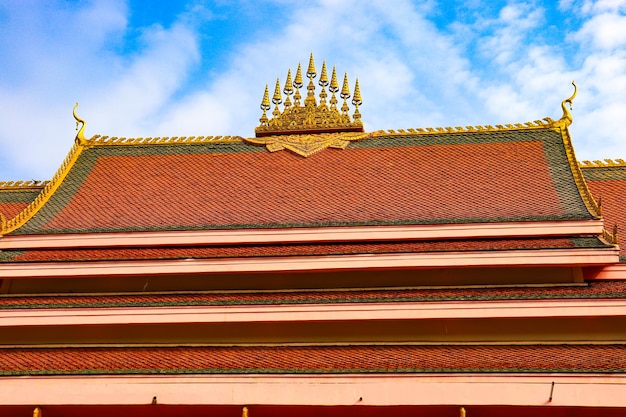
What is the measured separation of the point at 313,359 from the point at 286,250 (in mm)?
2783

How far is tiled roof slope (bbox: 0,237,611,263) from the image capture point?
47.1 feet

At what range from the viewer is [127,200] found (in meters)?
17.6

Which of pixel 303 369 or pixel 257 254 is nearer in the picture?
pixel 303 369

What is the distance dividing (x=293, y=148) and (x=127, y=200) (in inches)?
166

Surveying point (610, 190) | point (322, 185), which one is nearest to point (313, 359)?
point (322, 185)

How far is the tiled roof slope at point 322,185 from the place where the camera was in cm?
1595

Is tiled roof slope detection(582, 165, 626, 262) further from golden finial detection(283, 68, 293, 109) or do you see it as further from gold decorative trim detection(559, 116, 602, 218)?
golden finial detection(283, 68, 293, 109)

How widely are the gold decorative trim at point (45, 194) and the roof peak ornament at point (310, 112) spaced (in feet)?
14.8

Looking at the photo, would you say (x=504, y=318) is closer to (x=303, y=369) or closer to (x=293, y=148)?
(x=303, y=369)

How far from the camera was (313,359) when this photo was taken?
12.9 metres

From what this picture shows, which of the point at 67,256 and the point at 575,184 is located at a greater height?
the point at 575,184

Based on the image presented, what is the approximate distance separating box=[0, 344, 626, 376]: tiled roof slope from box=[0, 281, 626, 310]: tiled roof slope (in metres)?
0.77

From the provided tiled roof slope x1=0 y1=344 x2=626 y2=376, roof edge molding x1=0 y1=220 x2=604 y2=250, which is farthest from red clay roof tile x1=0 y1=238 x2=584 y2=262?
tiled roof slope x1=0 y1=344 x2=626 y2=376
